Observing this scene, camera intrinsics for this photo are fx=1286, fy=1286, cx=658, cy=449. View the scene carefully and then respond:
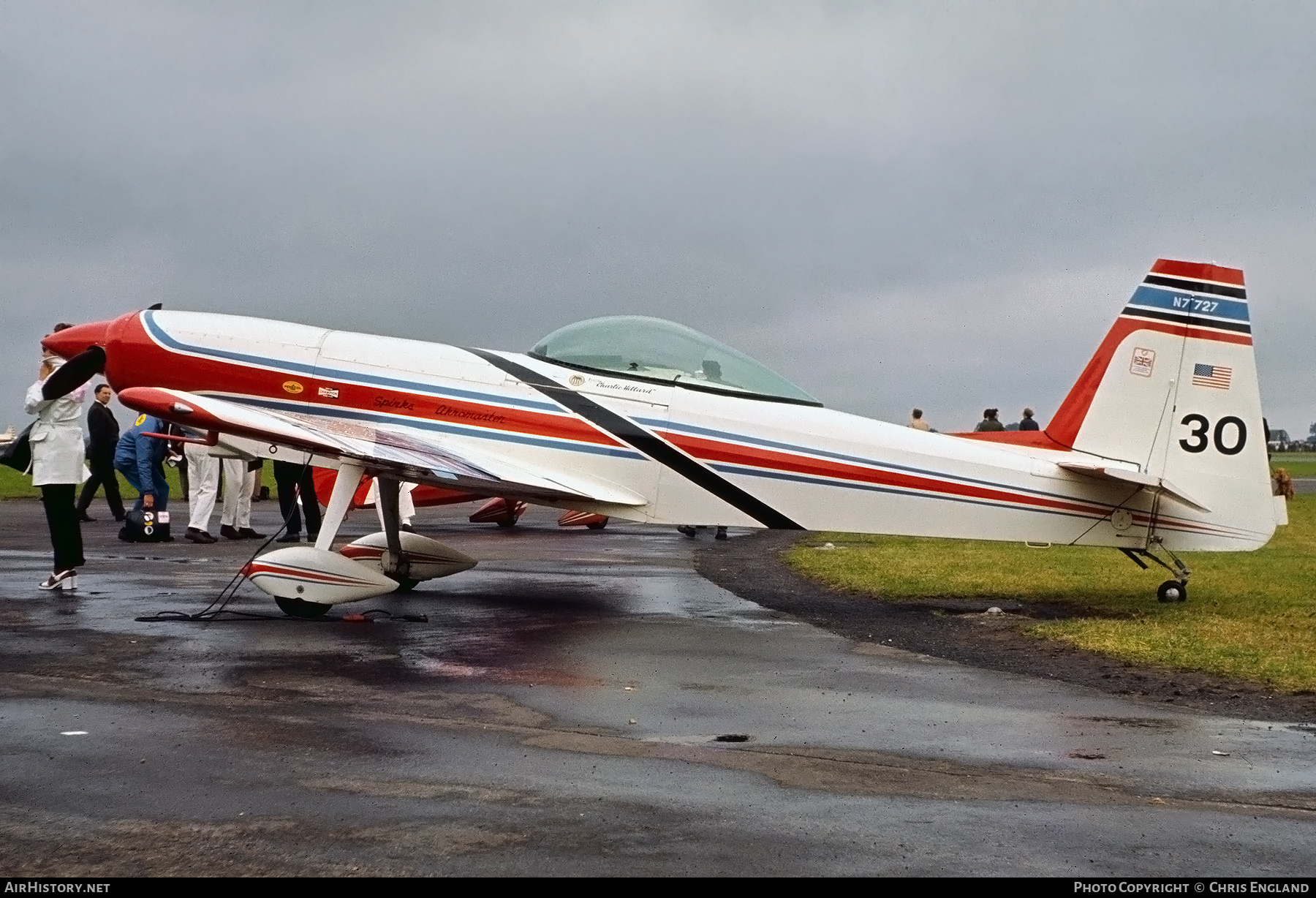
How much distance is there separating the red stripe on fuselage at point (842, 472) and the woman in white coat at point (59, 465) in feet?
17.9

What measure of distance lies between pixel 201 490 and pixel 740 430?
10.9 metres

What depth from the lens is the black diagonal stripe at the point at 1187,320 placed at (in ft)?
39.8

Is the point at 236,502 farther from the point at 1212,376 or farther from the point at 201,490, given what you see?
the point at 1212,376

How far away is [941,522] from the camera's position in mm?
11797

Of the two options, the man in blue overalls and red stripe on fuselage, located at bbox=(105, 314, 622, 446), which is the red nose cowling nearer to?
red stripe on fuselage, located at bbox=(105, 314, 622, 446)

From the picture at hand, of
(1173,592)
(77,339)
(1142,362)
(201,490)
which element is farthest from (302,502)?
(1173,592)

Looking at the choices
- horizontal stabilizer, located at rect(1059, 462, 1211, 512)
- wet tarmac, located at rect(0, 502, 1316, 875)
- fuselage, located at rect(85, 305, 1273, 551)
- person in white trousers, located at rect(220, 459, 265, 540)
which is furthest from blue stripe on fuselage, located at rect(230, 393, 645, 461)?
person in white trousers, located at rect(220, 459, 265, 540)

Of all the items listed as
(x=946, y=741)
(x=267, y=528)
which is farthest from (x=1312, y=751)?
(x=267, y=528)

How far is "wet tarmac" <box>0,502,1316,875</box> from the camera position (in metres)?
4.57

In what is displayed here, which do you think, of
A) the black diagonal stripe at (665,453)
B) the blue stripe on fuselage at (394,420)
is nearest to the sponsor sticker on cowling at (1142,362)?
the black diagonal stripe at (665,453)

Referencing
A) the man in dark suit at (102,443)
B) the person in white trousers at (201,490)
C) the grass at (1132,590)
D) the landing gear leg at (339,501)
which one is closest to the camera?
the grass at (1132,590)

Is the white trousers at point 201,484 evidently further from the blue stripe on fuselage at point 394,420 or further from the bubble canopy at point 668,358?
the bubble canopy at point 668,358

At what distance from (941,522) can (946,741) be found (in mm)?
5417

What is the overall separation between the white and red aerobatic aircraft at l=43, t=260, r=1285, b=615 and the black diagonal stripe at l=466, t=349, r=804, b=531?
17 millimetres
